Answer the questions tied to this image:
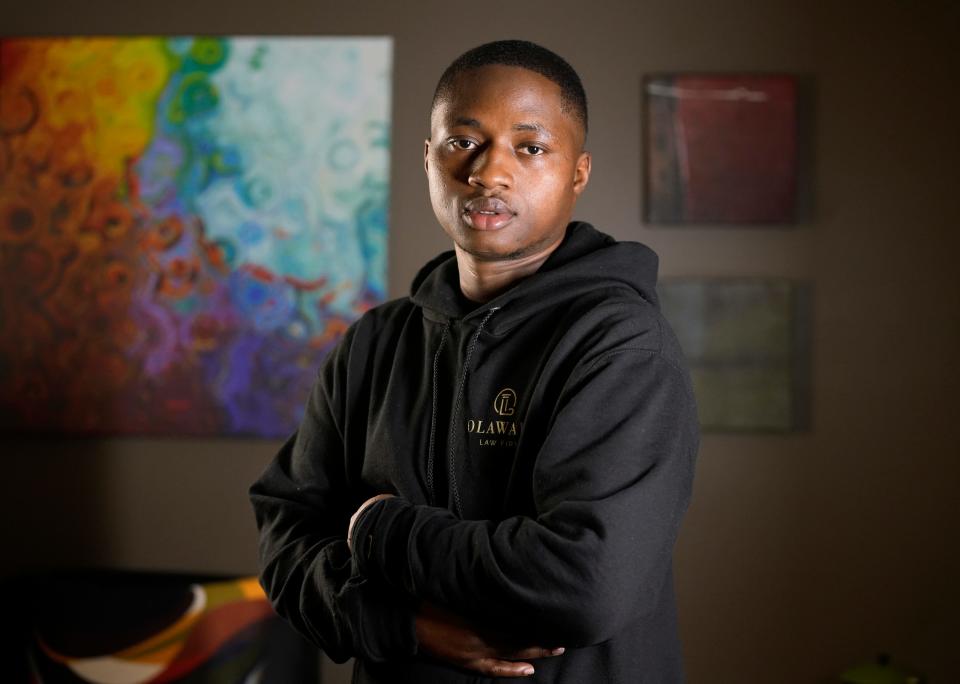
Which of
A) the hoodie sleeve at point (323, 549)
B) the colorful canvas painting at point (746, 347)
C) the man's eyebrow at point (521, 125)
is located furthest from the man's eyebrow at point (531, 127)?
the colorful canvas painting at point (746, 347)

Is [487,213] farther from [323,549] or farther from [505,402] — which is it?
[323,549]

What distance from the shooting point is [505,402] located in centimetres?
115

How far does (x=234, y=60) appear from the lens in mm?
2879

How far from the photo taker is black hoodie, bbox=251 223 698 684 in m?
1.02

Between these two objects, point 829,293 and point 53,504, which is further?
point 53,504

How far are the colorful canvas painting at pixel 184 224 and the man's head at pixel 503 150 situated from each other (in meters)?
1.70

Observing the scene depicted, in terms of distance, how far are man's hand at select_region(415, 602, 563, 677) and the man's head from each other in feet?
1.41

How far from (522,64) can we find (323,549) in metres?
0.63

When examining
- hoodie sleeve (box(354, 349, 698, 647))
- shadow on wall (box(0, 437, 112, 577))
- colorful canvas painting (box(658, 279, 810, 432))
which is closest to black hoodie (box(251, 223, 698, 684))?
hoodie sleeve (box(354, 349, 698, 647))

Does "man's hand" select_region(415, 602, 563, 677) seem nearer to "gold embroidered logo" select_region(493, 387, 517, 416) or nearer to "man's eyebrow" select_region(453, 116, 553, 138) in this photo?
"gold embroidered logo" select_region(493, 387, 517, 416)

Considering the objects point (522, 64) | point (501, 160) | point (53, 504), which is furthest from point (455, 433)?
point (53, 504)

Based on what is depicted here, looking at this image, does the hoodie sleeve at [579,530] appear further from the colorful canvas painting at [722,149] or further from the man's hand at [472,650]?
the colorful canvas painting at [722,149]

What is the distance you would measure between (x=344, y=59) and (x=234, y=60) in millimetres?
325

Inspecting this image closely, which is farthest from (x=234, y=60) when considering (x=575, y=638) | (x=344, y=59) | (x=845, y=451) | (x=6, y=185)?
(x=575, y=638)
